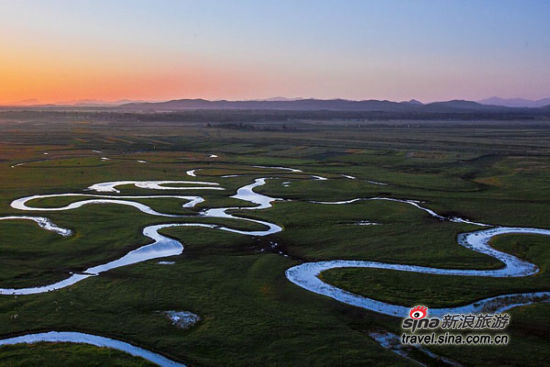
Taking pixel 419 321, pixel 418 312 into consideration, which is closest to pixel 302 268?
pixel 418 312

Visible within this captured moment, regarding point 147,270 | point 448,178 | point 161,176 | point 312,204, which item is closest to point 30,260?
point 147,270

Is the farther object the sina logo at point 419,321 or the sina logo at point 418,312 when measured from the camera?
the sina logo at point 418,312

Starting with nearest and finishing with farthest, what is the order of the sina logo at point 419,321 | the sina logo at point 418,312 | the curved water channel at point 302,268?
the curved water channel at point 302,268
the sina logo at point 419,321
the sina logo at point 418,312

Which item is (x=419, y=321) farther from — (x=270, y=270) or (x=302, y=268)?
(x=270, y=270)

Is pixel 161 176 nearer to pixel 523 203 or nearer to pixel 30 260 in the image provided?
pixel 30 260

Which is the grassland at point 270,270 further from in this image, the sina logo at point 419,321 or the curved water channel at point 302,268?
the sina logo at point 419,321

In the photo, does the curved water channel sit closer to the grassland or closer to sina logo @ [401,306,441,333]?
sina logo @ [401,306,441,333]

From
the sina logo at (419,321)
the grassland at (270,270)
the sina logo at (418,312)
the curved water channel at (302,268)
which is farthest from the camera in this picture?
the sina logo at (418,312)

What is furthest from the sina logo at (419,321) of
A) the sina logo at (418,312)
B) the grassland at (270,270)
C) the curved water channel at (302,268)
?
the grassland at (270,270)
